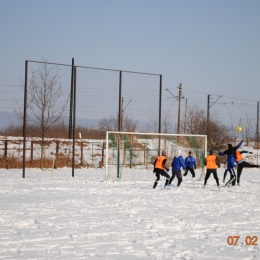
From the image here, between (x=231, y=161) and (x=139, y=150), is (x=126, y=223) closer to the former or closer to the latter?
(x=231, y=161)

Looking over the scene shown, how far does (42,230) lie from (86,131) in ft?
125

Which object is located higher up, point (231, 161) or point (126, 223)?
point (231, 161)

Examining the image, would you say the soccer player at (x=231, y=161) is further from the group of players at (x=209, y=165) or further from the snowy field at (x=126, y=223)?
the snowy field at (x=126, y=223)

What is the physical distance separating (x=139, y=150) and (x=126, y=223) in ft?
46.5

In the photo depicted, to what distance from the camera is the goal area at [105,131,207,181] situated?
23406 millimetres

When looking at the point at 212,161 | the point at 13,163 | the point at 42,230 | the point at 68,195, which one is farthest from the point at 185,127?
the point at 42,230

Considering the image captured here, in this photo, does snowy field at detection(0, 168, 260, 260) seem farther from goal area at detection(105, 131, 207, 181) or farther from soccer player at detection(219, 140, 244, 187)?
goal area at detection(105, 131, 207, 181)

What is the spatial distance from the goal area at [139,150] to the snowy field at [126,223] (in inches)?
199

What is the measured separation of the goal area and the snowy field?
5.06 m

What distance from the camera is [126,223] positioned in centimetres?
1058

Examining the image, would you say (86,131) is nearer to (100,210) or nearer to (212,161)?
(212,161)
